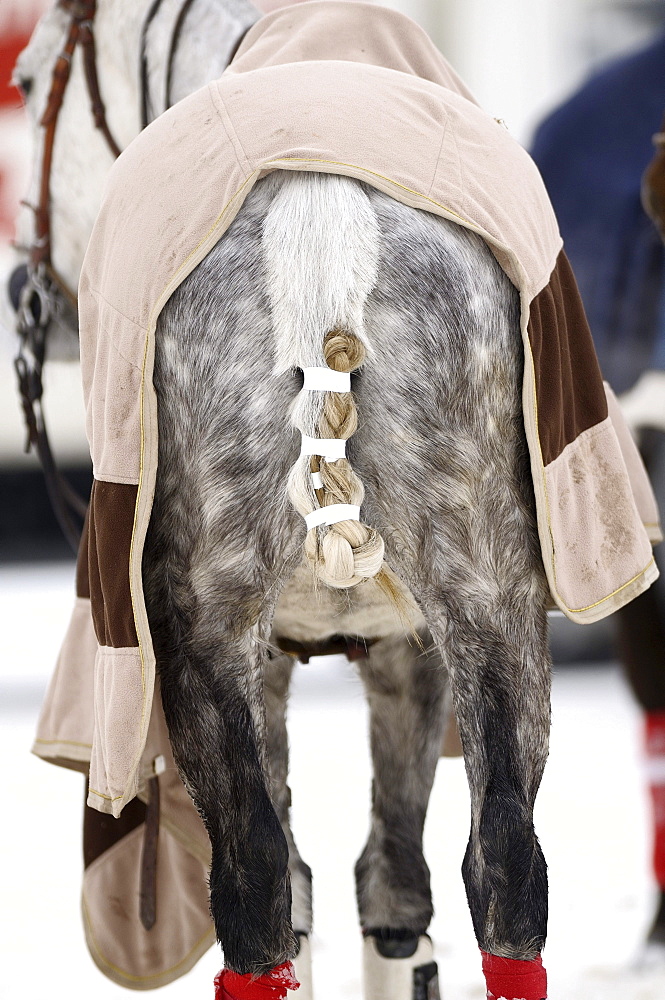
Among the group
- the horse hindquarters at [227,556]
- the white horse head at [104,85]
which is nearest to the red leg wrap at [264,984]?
the horse hindquarters at [227,556]

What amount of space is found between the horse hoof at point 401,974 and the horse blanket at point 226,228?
0.54 metres

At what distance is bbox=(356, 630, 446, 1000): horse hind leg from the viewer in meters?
1.25

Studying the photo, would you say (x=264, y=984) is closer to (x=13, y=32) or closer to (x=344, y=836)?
(x=344, y=836)

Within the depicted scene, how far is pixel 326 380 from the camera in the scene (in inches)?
31.0

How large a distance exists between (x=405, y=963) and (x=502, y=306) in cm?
85

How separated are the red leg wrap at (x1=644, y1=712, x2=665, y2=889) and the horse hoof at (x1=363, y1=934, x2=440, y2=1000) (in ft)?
2.37

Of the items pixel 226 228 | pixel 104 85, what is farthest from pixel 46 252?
pixel 226 228

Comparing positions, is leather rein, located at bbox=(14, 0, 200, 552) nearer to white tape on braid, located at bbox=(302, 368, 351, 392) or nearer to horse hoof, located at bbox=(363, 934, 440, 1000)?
white tape on braid, located at bbox=(302, 368, 351, 392)

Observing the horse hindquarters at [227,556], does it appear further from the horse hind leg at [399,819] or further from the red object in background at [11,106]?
the red object in background at [11,106]

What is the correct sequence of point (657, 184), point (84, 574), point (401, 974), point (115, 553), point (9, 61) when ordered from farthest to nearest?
1. point (9, 61)
2. point (657, 184)
3. point (401, 974)
4. point (84, 574)
5. point (115, 553)

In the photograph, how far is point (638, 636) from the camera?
1888 mm

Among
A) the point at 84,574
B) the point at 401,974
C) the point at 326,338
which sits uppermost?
the point at 326,338

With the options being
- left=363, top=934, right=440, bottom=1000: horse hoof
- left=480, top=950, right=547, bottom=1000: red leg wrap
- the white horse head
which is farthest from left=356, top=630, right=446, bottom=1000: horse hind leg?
the white horse head

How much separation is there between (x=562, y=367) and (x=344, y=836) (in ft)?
4.99
